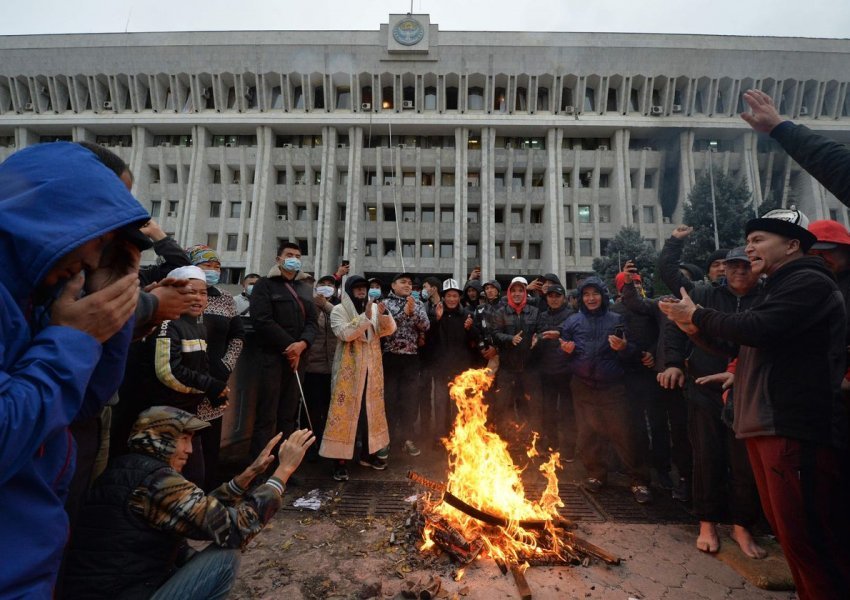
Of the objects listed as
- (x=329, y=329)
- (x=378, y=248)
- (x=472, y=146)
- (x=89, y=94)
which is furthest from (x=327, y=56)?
(x=329, y=329)

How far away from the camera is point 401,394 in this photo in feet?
20.1

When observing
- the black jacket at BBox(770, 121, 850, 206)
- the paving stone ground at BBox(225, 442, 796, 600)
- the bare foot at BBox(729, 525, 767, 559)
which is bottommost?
the paving stone ground at BBox(225, 442, 796, 600)

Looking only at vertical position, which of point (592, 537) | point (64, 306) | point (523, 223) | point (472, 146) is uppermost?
point (472, 146)

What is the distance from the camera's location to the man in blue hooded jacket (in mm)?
4676

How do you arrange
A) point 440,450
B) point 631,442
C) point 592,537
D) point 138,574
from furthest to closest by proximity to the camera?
1. point 440,450
2. point 631,442
3. point 592,537
4. point 138,574

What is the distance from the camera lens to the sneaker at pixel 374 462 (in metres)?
5.28

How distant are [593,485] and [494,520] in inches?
78.3

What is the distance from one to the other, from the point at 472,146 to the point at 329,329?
31002mm

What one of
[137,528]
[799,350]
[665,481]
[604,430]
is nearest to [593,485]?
[604,430]

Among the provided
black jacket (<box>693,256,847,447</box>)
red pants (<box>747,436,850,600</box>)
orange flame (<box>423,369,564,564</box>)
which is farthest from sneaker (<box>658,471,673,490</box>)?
black jacket (<box>693,256,847,447</box>)

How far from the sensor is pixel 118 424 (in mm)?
3041

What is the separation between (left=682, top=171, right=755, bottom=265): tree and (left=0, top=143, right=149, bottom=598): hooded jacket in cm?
2525

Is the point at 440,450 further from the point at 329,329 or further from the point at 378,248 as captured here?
the point at 378,248

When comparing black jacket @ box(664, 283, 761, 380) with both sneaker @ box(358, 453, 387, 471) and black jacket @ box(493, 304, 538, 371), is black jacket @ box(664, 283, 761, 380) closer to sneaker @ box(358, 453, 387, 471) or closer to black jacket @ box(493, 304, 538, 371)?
black jacket @ box(493, 304, 538, 371)
